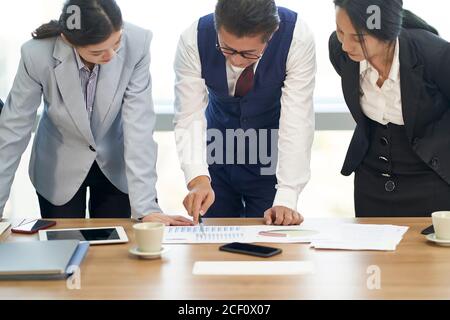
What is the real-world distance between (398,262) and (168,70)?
2476 mm

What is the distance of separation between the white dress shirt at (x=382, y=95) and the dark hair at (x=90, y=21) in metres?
0.79

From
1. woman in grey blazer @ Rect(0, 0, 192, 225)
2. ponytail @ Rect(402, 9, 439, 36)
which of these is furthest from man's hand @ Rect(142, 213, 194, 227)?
ponytail @ Rect(402, 9, 439, 36)

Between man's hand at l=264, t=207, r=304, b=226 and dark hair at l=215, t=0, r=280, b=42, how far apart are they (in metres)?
0.50

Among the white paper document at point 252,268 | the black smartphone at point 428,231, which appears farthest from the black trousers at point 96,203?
the black smartphone at point 428,231

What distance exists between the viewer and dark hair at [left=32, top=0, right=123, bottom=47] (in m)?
2.11

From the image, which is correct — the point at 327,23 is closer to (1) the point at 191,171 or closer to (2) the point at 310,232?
(1) the point at 191,171

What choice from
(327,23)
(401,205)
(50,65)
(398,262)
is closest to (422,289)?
(398,262)

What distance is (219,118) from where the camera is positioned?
271 centimetres

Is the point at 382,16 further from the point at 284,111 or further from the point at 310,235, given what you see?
the point at 310,235

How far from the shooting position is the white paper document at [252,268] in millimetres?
1659

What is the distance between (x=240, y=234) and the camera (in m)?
2.02

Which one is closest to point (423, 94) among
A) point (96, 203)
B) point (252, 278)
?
point (252, 278)

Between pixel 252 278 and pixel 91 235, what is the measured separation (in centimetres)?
55

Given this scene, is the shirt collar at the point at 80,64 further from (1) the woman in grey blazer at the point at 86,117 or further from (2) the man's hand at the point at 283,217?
(2) the man's hand at the point at 283,217
